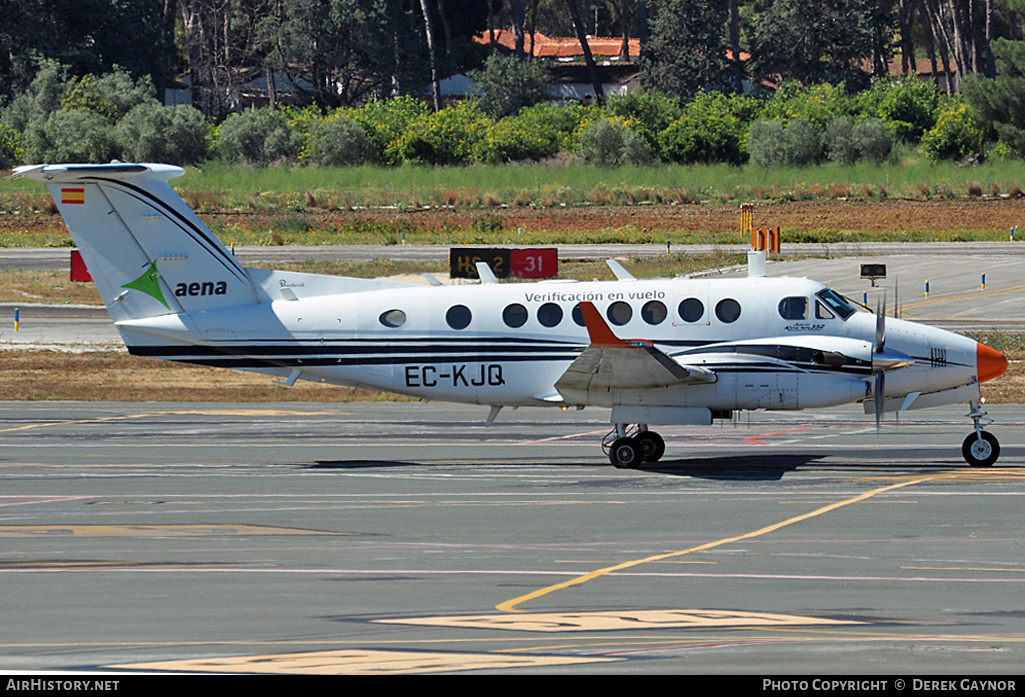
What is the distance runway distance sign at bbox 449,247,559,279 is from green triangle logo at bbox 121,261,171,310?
83.5 feet

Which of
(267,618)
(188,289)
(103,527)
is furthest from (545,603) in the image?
(188,289)

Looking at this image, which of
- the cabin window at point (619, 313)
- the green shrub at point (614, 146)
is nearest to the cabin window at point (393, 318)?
the cabin window at point (619, 313)

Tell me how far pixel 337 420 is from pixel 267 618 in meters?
15.1

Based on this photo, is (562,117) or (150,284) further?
(562,117)

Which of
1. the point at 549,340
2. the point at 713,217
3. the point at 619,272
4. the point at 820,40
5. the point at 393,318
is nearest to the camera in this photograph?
the point at 549,340

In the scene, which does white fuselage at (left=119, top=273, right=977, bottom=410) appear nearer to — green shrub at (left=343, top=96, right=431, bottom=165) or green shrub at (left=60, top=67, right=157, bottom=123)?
green shrub at (left=343, top=96, right=431, bottom=165)

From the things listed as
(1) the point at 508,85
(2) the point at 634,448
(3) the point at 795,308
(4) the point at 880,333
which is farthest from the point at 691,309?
(1) the point at 508,85

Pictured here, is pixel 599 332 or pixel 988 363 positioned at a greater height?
pixel 599 332

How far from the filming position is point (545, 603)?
40.5 feet

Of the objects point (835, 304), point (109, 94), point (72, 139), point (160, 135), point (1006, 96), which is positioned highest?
point (109, 94)

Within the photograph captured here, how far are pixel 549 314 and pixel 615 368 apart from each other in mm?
1763

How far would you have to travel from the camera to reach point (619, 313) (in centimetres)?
2025

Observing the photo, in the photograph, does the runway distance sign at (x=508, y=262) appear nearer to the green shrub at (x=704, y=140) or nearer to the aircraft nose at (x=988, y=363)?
the aircraft nose at (x=988, y=363)

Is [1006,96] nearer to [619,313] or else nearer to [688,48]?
[688,48]
